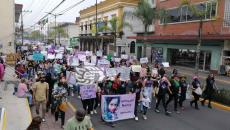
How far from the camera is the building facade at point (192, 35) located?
30422 millimetres

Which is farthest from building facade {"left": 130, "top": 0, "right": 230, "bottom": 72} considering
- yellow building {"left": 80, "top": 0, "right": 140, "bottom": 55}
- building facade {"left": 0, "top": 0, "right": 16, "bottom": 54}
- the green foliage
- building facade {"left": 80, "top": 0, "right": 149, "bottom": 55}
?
building facade {"left": 0, "top": 0, "right": 16, "bottom": 54}

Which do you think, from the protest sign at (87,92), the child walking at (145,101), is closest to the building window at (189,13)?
the child walking at (145,101)

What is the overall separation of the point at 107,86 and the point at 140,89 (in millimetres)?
1624

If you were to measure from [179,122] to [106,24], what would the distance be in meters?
45.5

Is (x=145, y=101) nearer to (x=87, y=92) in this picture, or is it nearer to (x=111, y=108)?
(x=111, y=108)

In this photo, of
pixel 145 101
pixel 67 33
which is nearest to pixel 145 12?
pixel 145 101

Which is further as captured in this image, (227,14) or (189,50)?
(189,50)

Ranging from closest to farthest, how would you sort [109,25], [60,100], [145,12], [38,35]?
[60,100] < [145,12] < [109,25] < [38,35]

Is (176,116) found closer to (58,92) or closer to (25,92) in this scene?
(58,92)

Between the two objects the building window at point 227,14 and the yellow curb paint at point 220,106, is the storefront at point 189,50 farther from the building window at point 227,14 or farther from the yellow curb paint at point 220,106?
the yellow curb paint at point 220,106

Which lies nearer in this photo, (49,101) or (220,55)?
(49,101)

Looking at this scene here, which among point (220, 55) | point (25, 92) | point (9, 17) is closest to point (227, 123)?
point (25, 92)

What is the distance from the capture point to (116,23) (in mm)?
48812

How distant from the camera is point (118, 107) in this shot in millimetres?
11477
